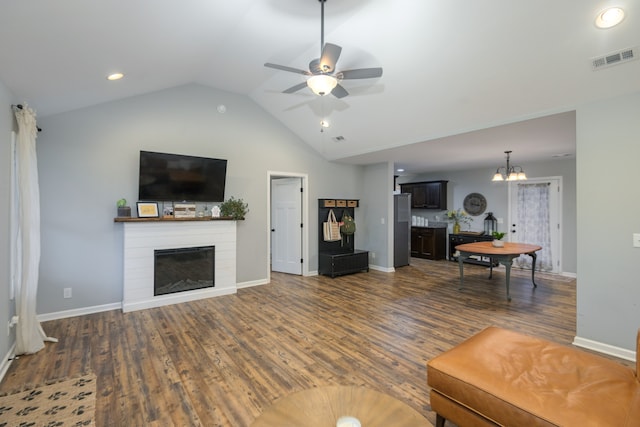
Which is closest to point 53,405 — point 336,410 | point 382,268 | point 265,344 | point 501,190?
point 265,344

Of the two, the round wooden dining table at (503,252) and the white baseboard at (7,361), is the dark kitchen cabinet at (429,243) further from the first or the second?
the white baseboard at (7,361)

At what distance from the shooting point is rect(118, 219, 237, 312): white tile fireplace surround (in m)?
4.19

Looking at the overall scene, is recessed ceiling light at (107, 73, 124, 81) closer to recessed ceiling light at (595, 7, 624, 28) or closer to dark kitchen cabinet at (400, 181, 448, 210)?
recessed ceiling light at (595, 7, 624, 28)

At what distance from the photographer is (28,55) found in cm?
230

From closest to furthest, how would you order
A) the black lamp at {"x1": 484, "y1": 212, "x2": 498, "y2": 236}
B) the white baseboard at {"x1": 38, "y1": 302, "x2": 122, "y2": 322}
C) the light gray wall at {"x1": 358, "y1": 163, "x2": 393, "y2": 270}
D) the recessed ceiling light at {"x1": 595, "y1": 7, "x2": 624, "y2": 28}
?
the recessed ceiling light at {"x1": 595, "y1": 7, "x2": 624, "y2": 28} < the white baseboard at {"x1": 38, "y1": 302, "x2": 122, "y2": 322} < the light gray wall at {"x1": 358, "y1": 163, "x2": 393, "y2": 270} < the black lamp at {"x1": 484, "y1": 212, "x2": 498, "y2": 236}

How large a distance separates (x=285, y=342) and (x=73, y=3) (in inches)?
128

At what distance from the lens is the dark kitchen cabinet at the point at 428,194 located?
337 inches

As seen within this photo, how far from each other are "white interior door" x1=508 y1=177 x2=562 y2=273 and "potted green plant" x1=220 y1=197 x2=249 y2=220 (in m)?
6.40

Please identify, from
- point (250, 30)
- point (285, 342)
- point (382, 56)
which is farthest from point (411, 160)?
point (285, 342)

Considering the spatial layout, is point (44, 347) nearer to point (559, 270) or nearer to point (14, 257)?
point (14, 257)

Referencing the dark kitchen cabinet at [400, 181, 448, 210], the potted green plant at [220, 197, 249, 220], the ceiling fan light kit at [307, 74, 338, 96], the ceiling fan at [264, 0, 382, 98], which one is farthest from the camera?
the dark kitchen cabinet at [400, 181, 448, 210]

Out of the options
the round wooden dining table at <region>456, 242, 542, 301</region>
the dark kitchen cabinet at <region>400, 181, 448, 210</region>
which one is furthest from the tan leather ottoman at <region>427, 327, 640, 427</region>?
the dark kitchen cabinet at <region>400, 181, 448, 210</region>

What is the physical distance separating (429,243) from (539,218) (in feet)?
8.60

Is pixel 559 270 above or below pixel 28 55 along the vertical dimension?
below
